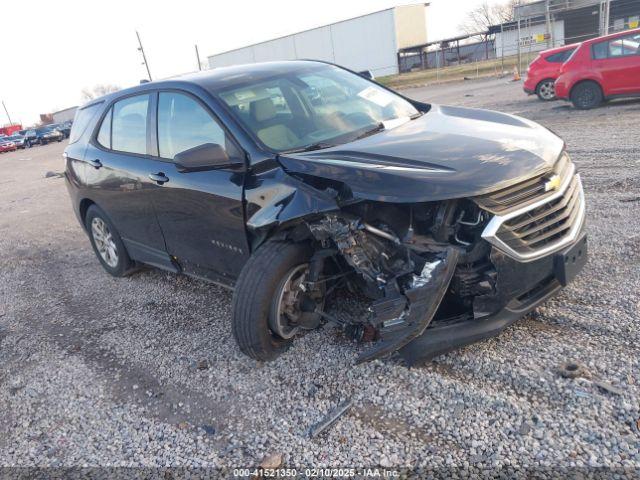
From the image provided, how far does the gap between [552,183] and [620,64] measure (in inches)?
410

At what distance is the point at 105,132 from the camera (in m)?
5.04

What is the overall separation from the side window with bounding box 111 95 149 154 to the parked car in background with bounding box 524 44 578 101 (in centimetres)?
1223

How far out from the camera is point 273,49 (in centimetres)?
5584

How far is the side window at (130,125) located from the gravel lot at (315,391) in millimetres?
1419

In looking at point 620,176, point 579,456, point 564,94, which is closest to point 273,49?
point 564,94

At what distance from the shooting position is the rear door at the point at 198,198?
362 centimetres

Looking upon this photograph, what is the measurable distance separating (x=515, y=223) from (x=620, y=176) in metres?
4.40

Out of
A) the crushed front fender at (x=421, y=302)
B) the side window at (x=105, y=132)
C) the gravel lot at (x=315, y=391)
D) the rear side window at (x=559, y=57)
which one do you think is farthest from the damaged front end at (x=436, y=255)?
the rear side window at (x=559, y=57)

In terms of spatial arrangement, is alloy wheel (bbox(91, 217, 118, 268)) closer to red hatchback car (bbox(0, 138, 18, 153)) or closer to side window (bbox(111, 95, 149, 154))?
side window (bbox(111, 95, 149, 154))

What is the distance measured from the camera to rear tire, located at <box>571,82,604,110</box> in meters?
11.7

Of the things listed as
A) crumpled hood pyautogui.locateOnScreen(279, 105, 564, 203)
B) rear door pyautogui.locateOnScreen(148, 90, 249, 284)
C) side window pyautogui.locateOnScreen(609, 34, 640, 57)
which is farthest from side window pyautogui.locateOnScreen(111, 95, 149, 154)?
side window pyautogui.locateOnScreen(609, 34, 640, 57)

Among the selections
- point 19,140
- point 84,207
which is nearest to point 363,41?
point 19,140

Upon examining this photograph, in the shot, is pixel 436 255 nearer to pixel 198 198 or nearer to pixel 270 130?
pixel 270 130

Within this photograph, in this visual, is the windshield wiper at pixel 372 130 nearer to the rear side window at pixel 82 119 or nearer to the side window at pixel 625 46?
the rear side window at pixel 82 119
